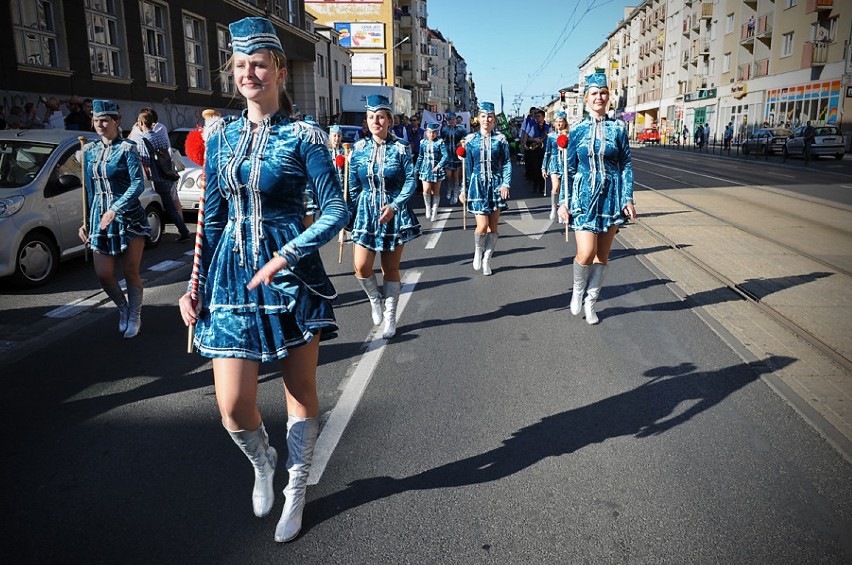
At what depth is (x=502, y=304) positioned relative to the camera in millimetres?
6891

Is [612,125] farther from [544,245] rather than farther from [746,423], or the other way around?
[544,245]

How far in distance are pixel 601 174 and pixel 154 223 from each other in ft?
24.2

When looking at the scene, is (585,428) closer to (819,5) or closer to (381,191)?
(381,191)

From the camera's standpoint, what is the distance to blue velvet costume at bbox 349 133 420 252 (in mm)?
5633

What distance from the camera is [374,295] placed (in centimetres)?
592

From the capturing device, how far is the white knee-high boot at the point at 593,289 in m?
6.10

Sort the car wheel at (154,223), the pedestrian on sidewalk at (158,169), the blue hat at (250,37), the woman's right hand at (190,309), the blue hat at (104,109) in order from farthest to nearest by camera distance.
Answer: the car wheel at (154,223), the pedestrian on sidewalk at (158,169), the blue hat at (104,109), the woman's right hand at (190,309), the blue hat at (250,37)

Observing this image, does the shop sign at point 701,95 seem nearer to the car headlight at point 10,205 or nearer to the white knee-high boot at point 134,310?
the car headlight at point 10,205

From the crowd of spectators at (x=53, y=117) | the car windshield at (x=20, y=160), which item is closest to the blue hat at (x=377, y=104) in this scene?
the car windshield at (x=20, y=160)

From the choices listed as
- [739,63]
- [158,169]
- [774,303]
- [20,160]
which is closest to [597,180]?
[774,303]

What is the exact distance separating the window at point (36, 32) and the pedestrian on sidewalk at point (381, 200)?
12.7 meters

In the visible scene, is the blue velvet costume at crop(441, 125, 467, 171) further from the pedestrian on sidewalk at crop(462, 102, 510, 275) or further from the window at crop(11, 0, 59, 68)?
the window at crop(11, 0, 59, 68)

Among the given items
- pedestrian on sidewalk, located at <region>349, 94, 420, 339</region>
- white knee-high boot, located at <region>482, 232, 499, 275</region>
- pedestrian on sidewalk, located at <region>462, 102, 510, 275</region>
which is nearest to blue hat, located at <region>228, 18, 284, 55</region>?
pedestrian on sidewalk, located at <region>349, 94, 420, 339</region>

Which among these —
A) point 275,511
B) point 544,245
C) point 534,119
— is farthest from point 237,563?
point 534,119
